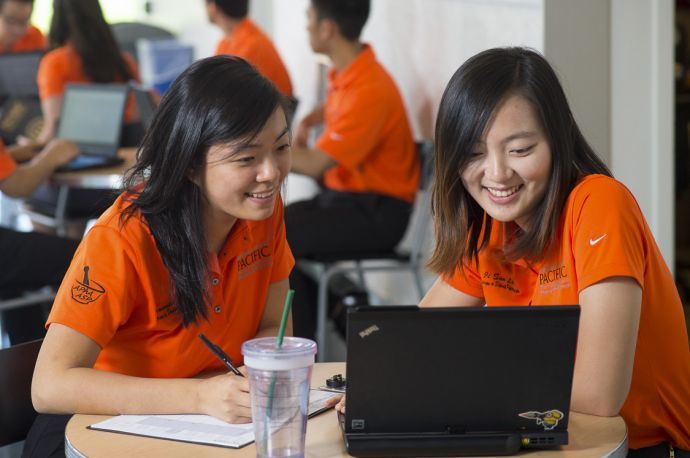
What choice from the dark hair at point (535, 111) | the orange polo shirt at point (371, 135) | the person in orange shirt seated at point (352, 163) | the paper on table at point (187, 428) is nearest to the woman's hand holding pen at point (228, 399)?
the paper on table at point (187, 428)

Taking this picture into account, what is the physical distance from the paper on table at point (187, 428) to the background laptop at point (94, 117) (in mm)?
2827

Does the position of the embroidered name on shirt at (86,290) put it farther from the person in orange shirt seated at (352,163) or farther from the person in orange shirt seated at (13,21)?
the person in orange shirt seated at (13,21)

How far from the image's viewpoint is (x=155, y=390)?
5.07 feet

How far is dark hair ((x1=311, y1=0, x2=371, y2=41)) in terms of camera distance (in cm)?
423

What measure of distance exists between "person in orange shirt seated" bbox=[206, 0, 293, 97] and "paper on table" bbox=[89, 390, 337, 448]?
315cm

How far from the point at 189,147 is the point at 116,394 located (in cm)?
43

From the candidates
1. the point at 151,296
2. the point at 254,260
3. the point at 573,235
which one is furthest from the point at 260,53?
the point at 573,235

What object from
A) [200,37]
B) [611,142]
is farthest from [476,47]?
[200,37]

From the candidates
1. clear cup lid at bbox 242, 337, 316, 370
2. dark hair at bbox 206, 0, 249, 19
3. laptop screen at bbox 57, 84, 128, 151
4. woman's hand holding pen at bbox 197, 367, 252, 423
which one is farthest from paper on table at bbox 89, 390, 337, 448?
dark hair at bbox 206, 0, 249, 19

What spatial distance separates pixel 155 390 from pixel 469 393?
50cm

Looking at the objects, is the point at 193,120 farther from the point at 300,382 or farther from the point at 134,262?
the point at 300,382

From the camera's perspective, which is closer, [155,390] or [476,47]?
[155,390]

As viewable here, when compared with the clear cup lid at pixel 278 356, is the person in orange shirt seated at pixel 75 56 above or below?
above

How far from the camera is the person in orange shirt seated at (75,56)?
185 inches
